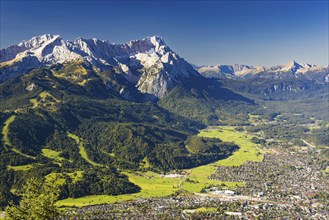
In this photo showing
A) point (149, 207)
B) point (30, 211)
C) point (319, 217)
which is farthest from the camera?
point (149, 207)

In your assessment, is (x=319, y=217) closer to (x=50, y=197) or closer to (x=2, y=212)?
(x=50, y=197)

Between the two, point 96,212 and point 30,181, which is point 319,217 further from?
point 30,181

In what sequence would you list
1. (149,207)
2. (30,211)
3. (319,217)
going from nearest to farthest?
(30,211), (319,217), (149,207)

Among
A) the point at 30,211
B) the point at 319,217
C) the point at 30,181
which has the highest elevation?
the point at 30,181

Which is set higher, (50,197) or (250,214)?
(50,197)

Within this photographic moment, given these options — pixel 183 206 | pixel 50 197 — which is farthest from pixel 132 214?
pixel 50 197

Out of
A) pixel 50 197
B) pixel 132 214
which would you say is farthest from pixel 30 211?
pixel 132 214

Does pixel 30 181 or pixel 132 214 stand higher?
pixel 30 181

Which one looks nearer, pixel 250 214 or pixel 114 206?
pixel 250 214

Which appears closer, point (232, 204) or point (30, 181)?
point (30, 181)
